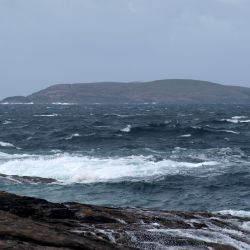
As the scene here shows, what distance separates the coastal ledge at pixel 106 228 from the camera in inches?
418

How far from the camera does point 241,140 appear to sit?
5331 centimetres

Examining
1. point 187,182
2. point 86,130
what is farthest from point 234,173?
point 86,130

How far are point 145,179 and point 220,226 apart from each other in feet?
47.1

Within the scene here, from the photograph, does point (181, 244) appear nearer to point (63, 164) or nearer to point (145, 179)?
point (145, 179)

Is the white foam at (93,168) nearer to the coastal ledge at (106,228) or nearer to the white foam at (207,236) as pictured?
the coastal ledge at (106,228)

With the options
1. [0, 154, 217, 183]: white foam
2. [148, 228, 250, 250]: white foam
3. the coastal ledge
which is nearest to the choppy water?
[0, 154, 217, 183]: white foam

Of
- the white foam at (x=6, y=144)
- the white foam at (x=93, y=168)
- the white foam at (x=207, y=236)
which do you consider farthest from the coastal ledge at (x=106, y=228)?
the white foam at (x=6, y=144)

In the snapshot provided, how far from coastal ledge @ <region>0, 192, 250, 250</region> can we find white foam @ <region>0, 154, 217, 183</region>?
581 inches

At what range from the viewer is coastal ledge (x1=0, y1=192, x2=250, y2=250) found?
1062 centimetres

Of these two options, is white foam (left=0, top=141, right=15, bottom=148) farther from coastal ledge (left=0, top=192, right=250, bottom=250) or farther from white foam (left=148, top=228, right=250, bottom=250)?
white foam (left=148, top=228, right=250, bottom=250)

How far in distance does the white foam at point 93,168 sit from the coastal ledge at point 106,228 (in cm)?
1476

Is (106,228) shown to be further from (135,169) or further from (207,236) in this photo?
(135,169)

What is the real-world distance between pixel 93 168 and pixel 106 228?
66.5ft

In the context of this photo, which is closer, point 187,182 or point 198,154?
point 187,182
